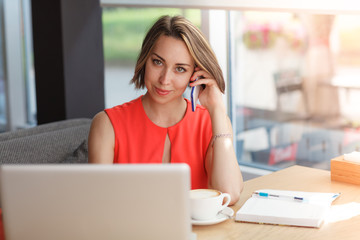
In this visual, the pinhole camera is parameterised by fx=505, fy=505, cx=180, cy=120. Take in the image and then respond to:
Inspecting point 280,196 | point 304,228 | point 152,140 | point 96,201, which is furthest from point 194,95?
point 96,201

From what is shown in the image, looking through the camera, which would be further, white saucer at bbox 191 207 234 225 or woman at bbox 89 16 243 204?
woman at bbox 89 16 243 204

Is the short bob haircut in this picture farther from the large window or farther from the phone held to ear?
the large window

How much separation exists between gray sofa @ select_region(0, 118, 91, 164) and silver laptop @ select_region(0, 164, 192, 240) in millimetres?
1128

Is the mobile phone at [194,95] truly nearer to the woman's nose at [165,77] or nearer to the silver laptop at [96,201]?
the woman's nose at [165,77]

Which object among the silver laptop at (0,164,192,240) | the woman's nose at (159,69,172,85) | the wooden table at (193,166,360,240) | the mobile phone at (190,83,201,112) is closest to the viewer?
the silver laptop at (0,164,192,240)

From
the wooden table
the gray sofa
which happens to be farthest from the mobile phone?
the gray sofa

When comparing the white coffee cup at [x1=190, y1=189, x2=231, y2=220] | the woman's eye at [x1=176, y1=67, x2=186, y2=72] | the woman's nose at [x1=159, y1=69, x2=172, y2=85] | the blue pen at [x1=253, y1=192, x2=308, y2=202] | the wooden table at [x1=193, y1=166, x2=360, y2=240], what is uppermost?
the woman's eye at [x1=176, y1=67, x2=186, y2=72]

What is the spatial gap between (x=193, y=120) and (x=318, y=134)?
1.37 metres

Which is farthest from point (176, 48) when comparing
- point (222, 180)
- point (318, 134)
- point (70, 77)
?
point (318, 134)

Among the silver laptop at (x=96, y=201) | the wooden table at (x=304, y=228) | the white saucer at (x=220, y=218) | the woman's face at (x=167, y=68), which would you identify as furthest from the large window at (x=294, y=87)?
the silver laptop at (x=96, y=201)

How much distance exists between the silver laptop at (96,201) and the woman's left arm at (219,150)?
0.64m

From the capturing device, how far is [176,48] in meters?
1.90

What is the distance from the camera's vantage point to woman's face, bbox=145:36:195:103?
1886 millimetres

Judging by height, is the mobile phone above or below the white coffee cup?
above
